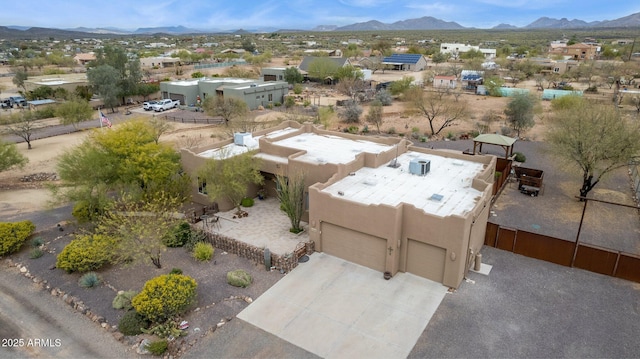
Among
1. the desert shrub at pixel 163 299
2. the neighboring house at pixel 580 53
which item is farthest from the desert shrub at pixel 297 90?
the neighboring house at pixel 580 53

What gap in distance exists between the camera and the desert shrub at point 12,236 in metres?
21.6

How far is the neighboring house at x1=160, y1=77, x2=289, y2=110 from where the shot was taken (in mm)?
62844

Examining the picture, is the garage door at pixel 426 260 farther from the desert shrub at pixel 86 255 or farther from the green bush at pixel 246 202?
the desert shrub at pixel 86 255

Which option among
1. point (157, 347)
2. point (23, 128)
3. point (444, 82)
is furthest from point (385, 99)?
point (157, 347)

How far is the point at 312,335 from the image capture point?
1614cm

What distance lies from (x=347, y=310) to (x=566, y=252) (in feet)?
39.0

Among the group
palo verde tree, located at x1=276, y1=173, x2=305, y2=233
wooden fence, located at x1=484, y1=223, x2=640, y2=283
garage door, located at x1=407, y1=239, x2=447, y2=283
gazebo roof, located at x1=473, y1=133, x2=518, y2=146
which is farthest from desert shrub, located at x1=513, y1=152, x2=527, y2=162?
palo verde tree, located at x1=276, y1=173, x2=305, y2=233

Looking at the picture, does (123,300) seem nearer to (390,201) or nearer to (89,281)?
(89,281)

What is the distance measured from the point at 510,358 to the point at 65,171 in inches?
967

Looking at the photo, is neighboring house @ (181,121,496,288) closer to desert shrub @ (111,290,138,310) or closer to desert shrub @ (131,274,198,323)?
desert shrub @ (131,274,198,323)

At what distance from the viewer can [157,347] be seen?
49.6 ft

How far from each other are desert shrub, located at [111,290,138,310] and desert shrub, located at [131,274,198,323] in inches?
34.2

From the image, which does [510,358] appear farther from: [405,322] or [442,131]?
[442,131]

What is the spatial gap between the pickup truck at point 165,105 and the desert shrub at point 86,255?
4605cm
